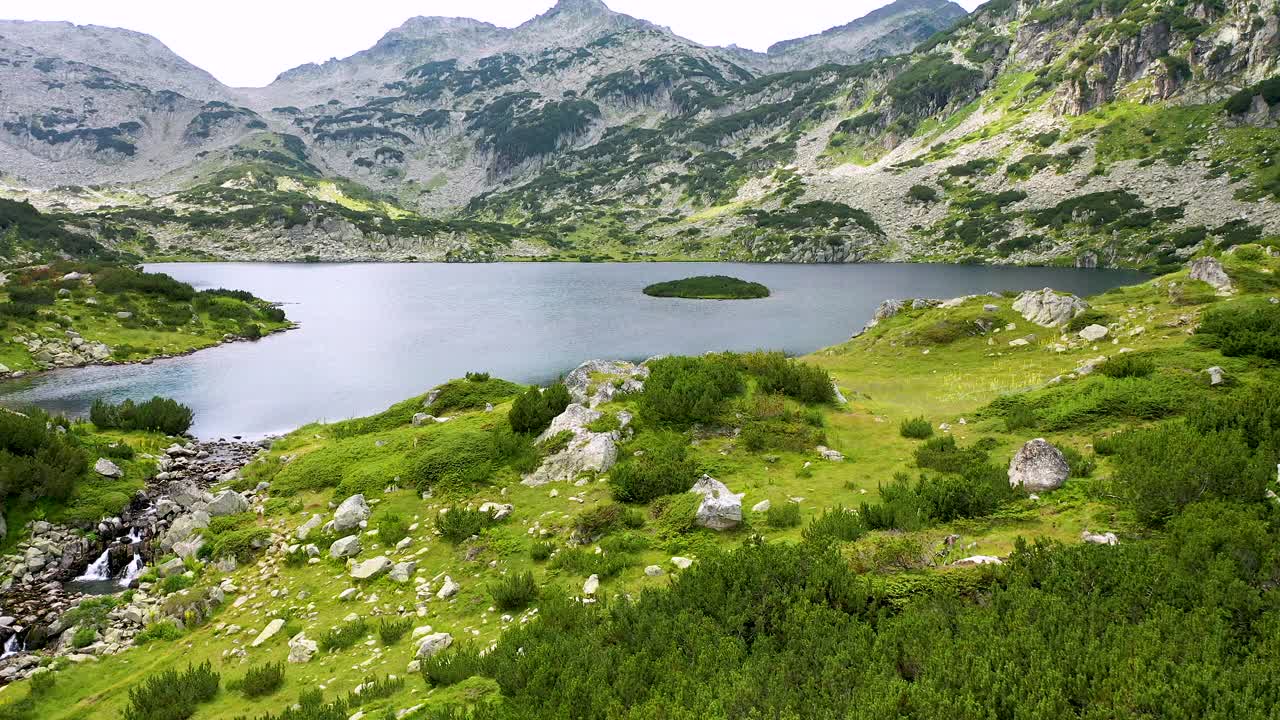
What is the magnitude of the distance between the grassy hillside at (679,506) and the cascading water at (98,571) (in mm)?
2842

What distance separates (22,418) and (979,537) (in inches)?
1108

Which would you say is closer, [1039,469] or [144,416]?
[1039,469]

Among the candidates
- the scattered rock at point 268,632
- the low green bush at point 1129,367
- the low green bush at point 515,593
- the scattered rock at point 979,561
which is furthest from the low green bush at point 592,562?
Answer: the low green bush at point 1129,367

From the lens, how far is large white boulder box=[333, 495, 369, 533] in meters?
15.4

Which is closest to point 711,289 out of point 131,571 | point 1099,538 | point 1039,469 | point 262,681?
point 1039,469

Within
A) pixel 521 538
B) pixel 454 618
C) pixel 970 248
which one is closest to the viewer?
pixel 454 618

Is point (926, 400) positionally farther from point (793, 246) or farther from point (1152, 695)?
point (793, 246)

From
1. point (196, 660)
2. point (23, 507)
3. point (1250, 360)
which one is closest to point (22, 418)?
point (23, 507)

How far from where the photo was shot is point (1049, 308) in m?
29.9

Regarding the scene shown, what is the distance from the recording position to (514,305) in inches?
3314

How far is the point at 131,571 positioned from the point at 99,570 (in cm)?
86

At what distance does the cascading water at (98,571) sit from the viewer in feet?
52.0

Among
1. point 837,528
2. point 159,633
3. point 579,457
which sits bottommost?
point 159,633

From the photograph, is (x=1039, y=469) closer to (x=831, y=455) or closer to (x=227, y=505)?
(x=831, y=455)
